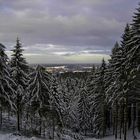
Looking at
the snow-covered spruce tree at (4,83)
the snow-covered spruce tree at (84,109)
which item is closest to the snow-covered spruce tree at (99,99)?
the snow-covered spruce tree at (84,109)

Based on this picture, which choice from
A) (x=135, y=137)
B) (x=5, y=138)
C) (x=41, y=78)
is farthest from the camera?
(x=135, y=137)

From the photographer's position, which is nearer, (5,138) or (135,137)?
(5,138)

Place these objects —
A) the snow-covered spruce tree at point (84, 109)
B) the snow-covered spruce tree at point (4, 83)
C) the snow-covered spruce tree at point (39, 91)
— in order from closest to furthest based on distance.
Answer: the snow-covered spruce tree at point (4, 83)
the snow-covered spruce tree at point (39, 91)
the snow-covered spruce tree at point (84, 109)

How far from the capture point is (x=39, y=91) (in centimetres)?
3897

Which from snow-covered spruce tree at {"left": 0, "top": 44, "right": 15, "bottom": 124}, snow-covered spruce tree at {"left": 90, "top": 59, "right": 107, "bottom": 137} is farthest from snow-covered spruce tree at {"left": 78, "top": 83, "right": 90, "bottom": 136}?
snow-covered spruce tree at {"left": 0, "top": 44, "right": 15, "bottom": 124}

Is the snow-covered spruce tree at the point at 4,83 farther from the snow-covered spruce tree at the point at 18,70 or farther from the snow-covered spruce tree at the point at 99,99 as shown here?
the snow-covered spruce tree at the point at 99,99

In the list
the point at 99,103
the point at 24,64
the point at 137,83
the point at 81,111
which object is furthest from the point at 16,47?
the point at 81,111

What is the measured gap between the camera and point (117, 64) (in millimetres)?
37875

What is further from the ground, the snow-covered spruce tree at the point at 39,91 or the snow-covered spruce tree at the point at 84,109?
the snow-covered spruce tree at the point at 39,91

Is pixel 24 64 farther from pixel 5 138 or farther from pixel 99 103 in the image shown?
pixel 99 103

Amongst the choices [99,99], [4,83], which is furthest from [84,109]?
[4,83]

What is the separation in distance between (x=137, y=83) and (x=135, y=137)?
1714cm

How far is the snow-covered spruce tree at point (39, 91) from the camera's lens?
38.8m

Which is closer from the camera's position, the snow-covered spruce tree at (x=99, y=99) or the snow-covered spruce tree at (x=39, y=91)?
the snow-covered spruce tree at (x=39, y=91)
